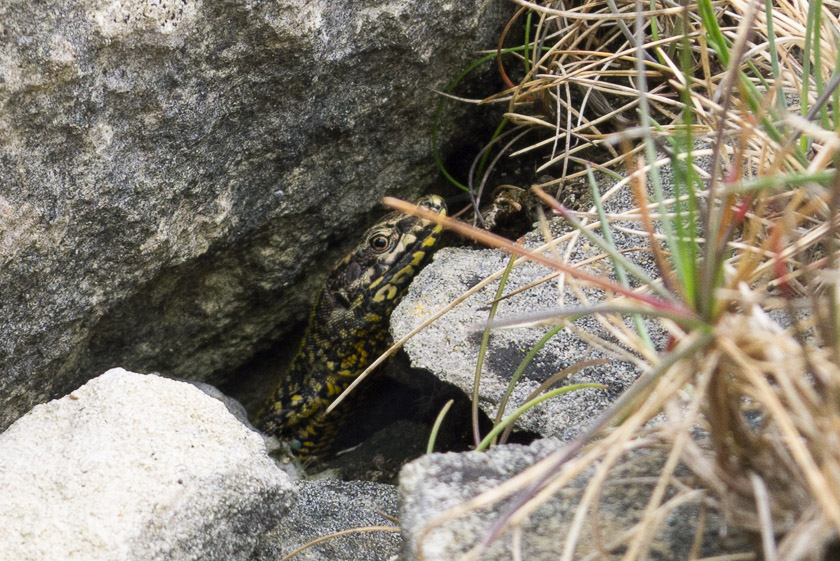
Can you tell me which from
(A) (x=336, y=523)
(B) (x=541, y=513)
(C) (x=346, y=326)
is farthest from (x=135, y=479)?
(C) (x=346, y=326)

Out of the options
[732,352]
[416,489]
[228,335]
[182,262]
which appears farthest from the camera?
[228,335]

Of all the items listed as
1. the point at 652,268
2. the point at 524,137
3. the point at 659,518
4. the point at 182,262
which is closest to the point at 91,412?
the point at 182,262

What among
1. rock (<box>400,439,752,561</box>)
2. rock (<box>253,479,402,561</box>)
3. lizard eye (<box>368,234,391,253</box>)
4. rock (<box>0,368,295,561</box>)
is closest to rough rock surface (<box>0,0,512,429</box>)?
lizard eye (<box>368,234,391,253</box>)

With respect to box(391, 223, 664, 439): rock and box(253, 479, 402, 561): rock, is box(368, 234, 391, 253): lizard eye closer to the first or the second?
box(391, 223, 664, 439): rock

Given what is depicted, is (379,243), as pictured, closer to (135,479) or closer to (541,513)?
(135,479)

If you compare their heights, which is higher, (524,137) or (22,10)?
(22,10)

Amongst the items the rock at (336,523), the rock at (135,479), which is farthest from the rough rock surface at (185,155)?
the rock at (336,523)

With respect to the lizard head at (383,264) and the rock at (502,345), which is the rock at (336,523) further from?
the lizard head at (383,264)

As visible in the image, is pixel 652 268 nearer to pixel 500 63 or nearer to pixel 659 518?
pixel 500 63
